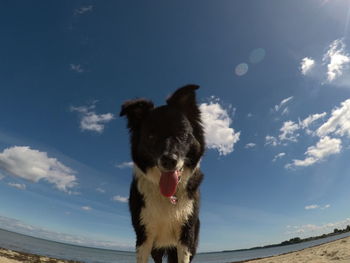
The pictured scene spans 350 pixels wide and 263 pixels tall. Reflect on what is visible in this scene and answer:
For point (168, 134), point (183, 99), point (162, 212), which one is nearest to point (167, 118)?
point (168, 134)

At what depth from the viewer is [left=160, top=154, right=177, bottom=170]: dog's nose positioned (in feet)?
15.3

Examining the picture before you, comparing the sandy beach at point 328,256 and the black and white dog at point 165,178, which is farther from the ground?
the black and white dog at point 165,178

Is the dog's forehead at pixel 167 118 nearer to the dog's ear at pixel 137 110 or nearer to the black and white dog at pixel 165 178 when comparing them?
the black and white dog at pixel 165 178

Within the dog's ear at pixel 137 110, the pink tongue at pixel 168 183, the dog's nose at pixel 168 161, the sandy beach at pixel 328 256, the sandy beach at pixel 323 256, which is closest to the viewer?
the dog's nose at pixel 168 161

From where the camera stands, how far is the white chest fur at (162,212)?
5.09m

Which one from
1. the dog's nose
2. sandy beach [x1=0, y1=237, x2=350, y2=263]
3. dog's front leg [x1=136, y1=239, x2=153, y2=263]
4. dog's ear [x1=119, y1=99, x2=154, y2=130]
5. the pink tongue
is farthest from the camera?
sandy beach [x1=0, y1=237, x2=350, y2=263]

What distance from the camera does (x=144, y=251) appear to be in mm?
5062

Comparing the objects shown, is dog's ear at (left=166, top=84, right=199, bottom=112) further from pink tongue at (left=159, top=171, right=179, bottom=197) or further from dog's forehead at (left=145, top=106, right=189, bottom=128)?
pink tongue at (left=159, top=171, right=179, bottom=197)

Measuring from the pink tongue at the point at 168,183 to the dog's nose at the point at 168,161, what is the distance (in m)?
0.22

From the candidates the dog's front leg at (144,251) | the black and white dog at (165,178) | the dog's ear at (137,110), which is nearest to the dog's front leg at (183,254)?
the black and white dog at (165,178)

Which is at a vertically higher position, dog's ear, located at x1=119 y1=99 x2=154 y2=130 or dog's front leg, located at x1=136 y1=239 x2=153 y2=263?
dog's ear, located at x1=119 y1=99 x2=154 y2=130

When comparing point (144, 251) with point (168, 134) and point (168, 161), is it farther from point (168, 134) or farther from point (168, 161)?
point (168, 134)

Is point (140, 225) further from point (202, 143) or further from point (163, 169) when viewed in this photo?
point (202, 143)

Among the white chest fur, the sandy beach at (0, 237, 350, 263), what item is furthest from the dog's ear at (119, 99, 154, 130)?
the sandy beach at (0, 237, 350, 263)
